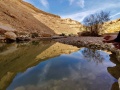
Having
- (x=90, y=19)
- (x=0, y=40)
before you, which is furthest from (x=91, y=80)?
(x=90, y=19)

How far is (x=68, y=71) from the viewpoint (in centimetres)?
677

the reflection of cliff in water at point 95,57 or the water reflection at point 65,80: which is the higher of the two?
the water reflection at point 65,80

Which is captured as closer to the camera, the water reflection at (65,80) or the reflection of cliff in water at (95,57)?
the water reflection at (65,80)

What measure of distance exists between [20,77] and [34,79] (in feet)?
1.96

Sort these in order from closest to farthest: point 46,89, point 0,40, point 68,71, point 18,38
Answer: point 46,89, point 68,71, point 0,40, point 18,38

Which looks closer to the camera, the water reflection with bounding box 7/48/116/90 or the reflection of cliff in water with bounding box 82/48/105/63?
the water reflection with bounding box 7/48/116/90

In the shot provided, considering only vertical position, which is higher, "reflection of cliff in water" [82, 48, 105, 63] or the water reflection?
the water reflection

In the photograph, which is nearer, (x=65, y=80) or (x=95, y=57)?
(x=65, y=80)

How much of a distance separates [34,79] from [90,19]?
31448 millimetres

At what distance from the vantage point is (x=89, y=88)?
481 cm

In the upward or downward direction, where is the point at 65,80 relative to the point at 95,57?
upward

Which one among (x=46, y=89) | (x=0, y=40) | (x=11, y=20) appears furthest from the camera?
(x=11, y=20)

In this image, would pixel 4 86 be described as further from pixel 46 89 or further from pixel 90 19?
pixel 90 19

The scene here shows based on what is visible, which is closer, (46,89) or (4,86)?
(46,89)
